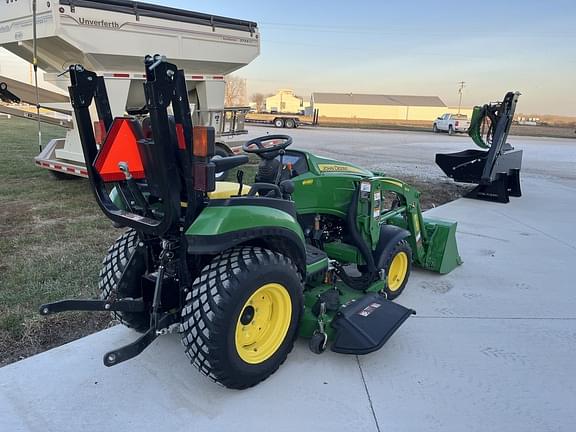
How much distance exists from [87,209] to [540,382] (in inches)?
229

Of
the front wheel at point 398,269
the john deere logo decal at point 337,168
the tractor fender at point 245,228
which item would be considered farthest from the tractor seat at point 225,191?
the front wheel at point 398,269

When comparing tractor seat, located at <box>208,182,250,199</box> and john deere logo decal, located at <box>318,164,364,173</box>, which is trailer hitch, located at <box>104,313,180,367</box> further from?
john deere logo decal, located at <box>318,164,364,173</box>

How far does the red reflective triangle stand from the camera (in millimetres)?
2379

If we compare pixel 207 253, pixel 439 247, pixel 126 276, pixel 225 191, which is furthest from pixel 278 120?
pixel 207 253

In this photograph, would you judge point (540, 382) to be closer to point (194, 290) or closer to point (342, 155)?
point (194, 290)

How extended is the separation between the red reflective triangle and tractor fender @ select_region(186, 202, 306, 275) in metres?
0.45

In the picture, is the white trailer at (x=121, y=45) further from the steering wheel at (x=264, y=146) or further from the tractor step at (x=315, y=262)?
the tractor step at (x=315, y=262)

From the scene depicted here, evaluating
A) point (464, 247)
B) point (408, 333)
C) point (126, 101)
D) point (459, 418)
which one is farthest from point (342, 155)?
point (459, 418)

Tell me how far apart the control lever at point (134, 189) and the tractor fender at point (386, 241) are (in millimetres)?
1914

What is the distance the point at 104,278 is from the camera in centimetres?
302

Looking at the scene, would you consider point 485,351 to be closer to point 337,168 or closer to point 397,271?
point 397,271

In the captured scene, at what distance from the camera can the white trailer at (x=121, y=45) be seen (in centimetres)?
691

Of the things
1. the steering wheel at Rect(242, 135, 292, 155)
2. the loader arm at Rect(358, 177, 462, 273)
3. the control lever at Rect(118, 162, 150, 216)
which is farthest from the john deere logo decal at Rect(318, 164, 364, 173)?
the control lever at Rect(118, 162, 150, 216)

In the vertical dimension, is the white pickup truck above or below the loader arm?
above
